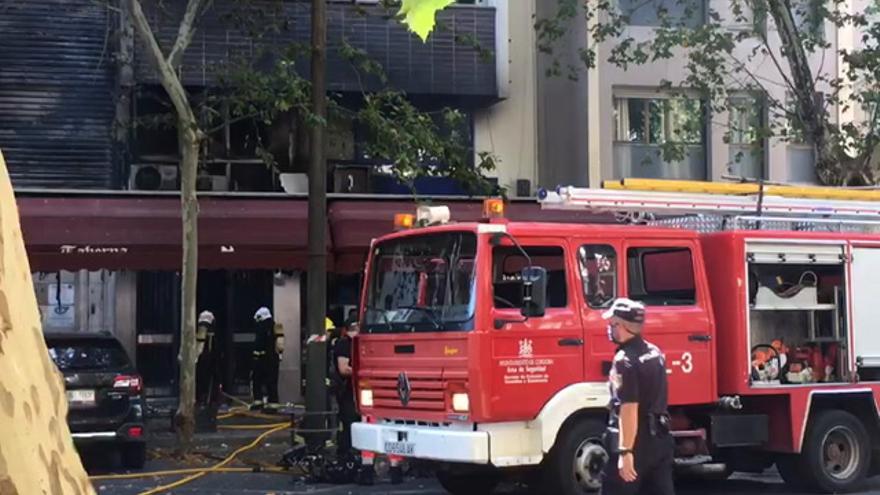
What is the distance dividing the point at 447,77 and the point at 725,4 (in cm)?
538

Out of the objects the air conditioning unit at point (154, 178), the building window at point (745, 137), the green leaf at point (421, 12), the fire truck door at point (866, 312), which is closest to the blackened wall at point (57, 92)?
the air conditioning unit at point (154, 178)

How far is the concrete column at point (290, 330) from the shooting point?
1998 centimetres

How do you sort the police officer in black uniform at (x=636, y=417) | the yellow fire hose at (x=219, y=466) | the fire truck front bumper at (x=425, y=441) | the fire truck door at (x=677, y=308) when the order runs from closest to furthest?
the police officer in black uniform at (x=636, y=417) → the fire truck front bumper at (x=425, y=441) → the fire truck door at (x=677, y=308) → the yellow fire hose at (x=219, y=466)

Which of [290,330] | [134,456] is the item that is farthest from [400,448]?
[290,330]

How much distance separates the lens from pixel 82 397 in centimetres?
1299

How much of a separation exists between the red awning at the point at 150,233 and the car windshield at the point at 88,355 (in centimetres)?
274

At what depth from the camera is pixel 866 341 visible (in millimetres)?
11688

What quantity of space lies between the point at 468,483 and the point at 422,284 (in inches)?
88.7

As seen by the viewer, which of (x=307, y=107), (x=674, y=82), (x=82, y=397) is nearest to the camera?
(x=82, y=397)

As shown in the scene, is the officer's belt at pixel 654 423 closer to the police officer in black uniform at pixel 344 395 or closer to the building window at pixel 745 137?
the police officer in black uniform at pixel 344 395

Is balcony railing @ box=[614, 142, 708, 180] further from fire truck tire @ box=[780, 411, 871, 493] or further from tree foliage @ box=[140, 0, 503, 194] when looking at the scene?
fire truck tire @ box=[780, 411, 871, 493]

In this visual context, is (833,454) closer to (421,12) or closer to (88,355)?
(88,355)

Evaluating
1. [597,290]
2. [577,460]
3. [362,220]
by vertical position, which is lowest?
[577,460]

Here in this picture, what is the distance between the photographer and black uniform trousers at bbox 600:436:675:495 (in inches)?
295
